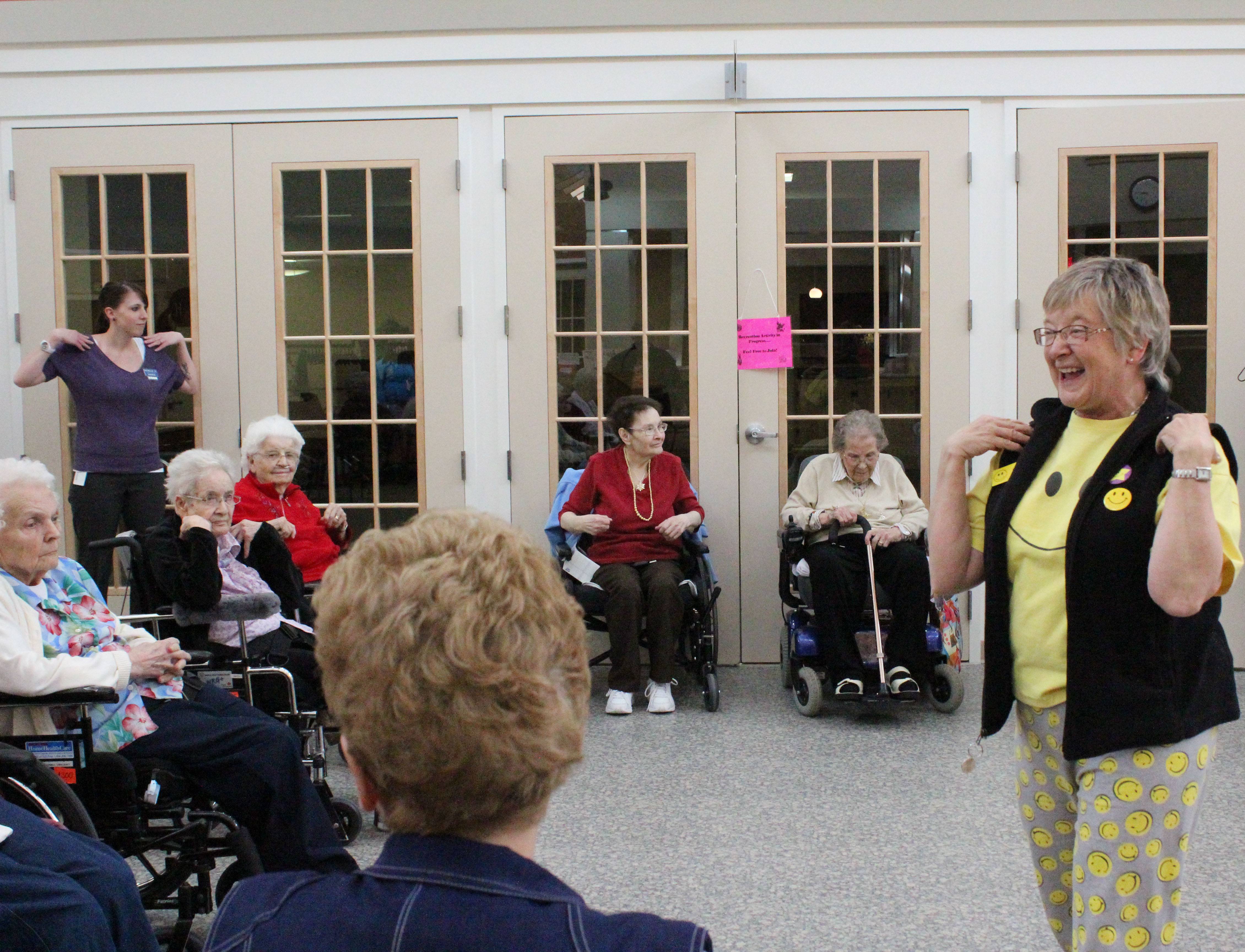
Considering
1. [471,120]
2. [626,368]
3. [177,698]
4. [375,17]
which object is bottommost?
[177,698]

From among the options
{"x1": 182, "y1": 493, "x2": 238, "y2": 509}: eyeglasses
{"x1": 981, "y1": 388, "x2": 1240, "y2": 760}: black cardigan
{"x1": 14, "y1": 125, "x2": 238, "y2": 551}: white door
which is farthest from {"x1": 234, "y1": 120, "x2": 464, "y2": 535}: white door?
{"x1": 981, "y1": 388, "x2": 1240, "y2": 760}: black cardigan

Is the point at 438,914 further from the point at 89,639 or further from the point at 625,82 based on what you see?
the point at 625,82

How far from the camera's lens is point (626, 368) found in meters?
5.08

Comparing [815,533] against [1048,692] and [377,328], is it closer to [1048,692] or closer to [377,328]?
[377,328]

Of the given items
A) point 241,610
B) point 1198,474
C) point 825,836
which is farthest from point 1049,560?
point 241,610

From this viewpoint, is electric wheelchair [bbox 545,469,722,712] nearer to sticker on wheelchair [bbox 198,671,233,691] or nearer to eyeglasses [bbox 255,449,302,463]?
eyeglasses [bbox 255,449,302,463]

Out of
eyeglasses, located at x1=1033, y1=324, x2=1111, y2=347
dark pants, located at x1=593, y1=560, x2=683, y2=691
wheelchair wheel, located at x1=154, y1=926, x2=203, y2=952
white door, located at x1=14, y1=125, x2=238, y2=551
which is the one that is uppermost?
white door, located at x1=14, y1=125, x2=238, y2=551

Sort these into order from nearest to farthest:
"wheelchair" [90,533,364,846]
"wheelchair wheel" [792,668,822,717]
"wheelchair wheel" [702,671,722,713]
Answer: "wheelchair" [90,533,364,846] < "wheelchair wheel" [792,668,822,717] < "wheelchair wheel" [702,671,722,713]

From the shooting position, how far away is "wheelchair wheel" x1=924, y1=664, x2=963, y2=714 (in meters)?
4.33

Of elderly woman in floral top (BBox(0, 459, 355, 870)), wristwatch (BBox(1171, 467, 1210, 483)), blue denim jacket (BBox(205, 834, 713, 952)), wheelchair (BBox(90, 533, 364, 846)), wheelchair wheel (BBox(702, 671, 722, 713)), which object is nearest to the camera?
blue denim jacket (BBox(205, 834, 713, 952))

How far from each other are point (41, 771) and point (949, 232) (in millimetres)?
4009

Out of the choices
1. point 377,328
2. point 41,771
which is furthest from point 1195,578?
point 377,328

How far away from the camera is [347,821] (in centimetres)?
313

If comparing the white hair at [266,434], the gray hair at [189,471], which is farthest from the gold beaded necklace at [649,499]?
the gray hair at [189,471]
